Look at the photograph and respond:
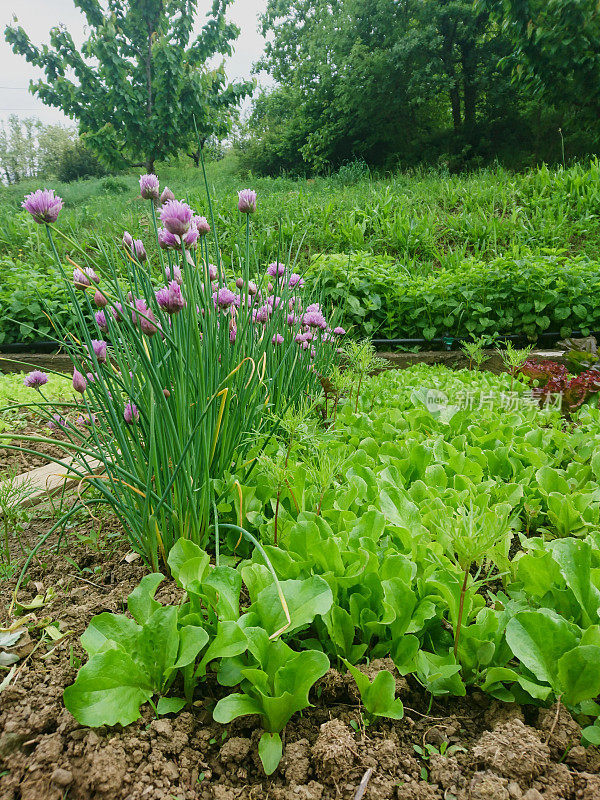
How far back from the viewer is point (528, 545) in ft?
4.10

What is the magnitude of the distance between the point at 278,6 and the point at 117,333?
2764 cm

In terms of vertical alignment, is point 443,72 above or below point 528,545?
above

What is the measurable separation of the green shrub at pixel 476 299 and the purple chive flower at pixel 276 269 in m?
1.99

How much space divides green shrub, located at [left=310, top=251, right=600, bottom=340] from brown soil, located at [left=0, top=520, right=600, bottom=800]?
11.9 ft

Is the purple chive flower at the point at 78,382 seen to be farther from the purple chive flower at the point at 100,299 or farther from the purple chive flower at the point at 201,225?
the purple chive flower at the point at 201,225

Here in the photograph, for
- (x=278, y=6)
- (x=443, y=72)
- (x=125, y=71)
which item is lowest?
(x=125, y=71)

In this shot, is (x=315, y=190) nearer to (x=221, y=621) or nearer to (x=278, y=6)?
(x=221, y=621)

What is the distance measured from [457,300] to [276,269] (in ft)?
9.10

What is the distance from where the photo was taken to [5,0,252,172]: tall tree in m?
9.55

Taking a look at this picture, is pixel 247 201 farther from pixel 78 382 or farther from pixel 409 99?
pixel 409 99

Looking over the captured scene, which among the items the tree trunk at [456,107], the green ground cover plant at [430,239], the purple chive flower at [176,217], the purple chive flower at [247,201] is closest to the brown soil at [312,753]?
the purple chive flower at [176,217]

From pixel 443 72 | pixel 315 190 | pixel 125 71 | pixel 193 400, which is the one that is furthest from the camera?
pixel 443 72

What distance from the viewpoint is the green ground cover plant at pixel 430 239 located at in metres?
4.52

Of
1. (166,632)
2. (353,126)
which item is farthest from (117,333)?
(353,126)
